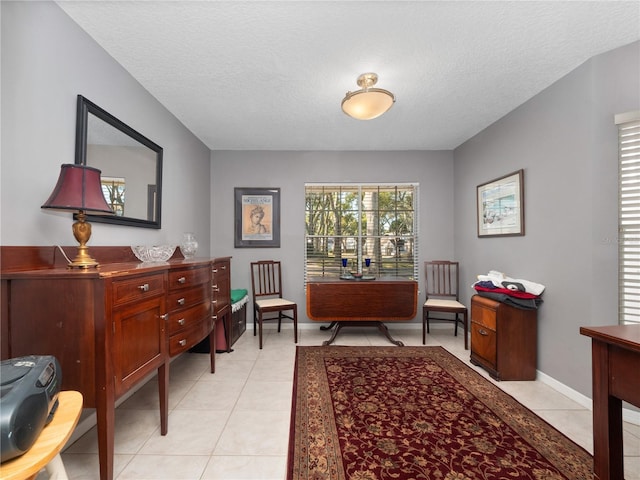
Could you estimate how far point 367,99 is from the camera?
2180mm

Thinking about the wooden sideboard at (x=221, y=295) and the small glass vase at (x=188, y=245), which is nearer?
the wooden sideboard at (x=221, y=295)

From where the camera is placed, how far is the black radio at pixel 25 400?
0.64 meters

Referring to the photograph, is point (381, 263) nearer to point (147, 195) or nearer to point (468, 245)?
point (468, 245)

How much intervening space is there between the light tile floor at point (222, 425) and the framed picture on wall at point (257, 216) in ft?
5.27

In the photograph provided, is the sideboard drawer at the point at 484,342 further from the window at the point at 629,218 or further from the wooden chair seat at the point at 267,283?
the wooden chair seat at the point at 267,283

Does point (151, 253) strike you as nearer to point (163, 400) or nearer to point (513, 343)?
point (163, 400)

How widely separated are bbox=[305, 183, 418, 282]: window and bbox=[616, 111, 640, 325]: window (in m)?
2.19

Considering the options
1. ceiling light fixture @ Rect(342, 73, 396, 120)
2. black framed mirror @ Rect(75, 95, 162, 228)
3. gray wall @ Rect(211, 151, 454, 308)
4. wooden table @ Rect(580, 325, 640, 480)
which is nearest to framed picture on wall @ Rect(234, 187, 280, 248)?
gray wall @ Rect(211, 151, 454, 308)

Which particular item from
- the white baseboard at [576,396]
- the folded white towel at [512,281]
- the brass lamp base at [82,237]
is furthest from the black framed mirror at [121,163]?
the white baseboard at [576,396]

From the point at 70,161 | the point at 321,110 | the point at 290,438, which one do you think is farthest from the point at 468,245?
the point at 70,161

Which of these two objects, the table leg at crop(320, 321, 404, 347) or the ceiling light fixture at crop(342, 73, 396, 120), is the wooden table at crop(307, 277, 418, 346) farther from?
the ceiling light fixture at crop(342, 73, 396, 120)

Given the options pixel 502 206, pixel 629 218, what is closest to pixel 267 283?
pixel 502 206

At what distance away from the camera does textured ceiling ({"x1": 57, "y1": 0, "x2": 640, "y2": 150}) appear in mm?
1579

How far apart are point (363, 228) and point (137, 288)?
3.08m
